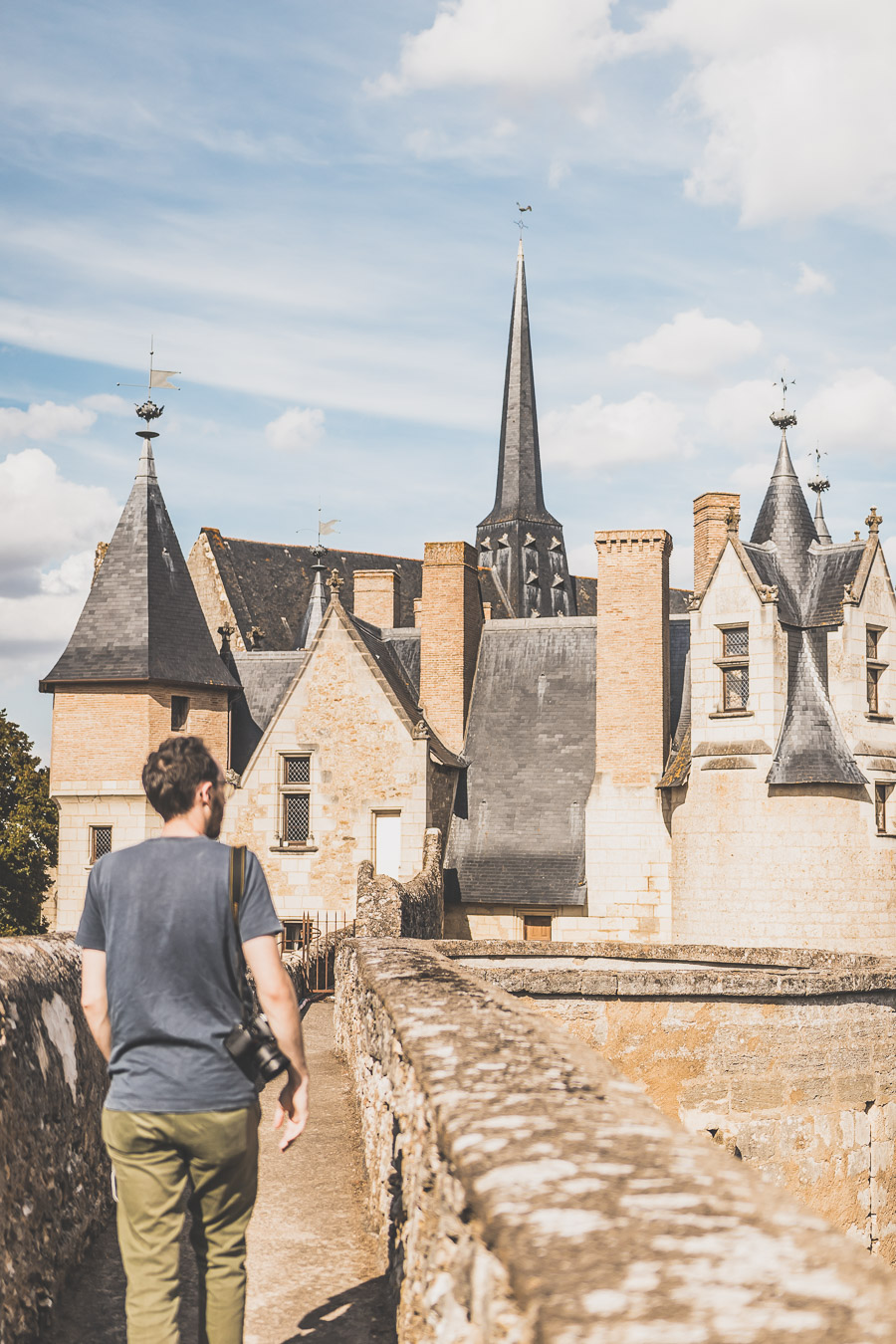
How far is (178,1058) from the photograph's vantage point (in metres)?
3.41

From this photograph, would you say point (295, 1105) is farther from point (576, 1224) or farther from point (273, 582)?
point (273, 582)

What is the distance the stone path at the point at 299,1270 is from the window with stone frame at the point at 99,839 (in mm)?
17570

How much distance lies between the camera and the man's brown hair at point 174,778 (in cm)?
363

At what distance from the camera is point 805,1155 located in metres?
10.4

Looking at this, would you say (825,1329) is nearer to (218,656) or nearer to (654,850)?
(654,850)

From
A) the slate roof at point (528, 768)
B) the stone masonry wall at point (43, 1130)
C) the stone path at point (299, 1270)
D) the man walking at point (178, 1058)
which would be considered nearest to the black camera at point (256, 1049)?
the man walking at point (178, 1058)

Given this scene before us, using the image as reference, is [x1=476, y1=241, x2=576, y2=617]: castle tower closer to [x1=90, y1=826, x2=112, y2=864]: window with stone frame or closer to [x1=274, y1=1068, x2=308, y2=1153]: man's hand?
[x1=90, y1=826, x2=112, y2=864]: window with stone frame

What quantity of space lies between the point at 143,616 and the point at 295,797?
5.00 m

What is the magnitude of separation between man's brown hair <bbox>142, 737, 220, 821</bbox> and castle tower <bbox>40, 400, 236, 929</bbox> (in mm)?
20365

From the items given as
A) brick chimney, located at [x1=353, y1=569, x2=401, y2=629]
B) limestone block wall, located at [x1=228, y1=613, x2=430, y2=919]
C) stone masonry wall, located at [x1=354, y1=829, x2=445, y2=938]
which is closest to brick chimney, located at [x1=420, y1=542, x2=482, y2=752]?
limestone block wall, located at [x1=228, y1=613, x2=430, y2=919]

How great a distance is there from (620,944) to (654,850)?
9.09m

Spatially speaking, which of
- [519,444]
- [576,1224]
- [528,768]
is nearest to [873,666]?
[528,768]

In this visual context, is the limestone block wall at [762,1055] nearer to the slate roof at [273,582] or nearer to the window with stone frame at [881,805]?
the window with stone frame at [881,805]

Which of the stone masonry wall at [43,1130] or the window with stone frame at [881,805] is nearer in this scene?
the stone masonry wall at [43,1130]
